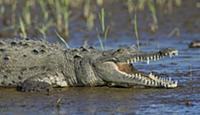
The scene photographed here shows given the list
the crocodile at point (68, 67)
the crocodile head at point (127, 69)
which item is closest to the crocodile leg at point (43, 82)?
the crocodile at point (68, 67)

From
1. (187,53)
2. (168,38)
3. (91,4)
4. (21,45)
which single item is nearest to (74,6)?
(91,4)

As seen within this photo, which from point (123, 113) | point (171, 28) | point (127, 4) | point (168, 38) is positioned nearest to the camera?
point (123, 113)

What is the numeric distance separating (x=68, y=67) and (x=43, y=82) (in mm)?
366

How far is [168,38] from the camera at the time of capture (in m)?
11.9

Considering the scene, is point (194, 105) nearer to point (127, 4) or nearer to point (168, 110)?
point (168, 110)

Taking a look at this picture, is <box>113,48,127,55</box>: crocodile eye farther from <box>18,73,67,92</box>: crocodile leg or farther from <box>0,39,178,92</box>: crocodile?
<box>18,73,67,92</box>: crocodile leg

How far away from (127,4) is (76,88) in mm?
6740

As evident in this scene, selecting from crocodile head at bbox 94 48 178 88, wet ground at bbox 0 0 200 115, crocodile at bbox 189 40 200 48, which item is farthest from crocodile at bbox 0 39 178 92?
crocodile at bbox 189 40 200 48

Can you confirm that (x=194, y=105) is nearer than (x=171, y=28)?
Yes

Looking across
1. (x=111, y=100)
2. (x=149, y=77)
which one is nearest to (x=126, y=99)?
(x=111, y=100)

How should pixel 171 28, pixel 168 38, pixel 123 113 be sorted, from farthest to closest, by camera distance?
pixel 171 28
pixel 168 38
pixel 123 113

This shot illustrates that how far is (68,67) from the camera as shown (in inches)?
312

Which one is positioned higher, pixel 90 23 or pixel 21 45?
pixel 90 23

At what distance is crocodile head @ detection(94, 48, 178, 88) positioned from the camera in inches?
292
